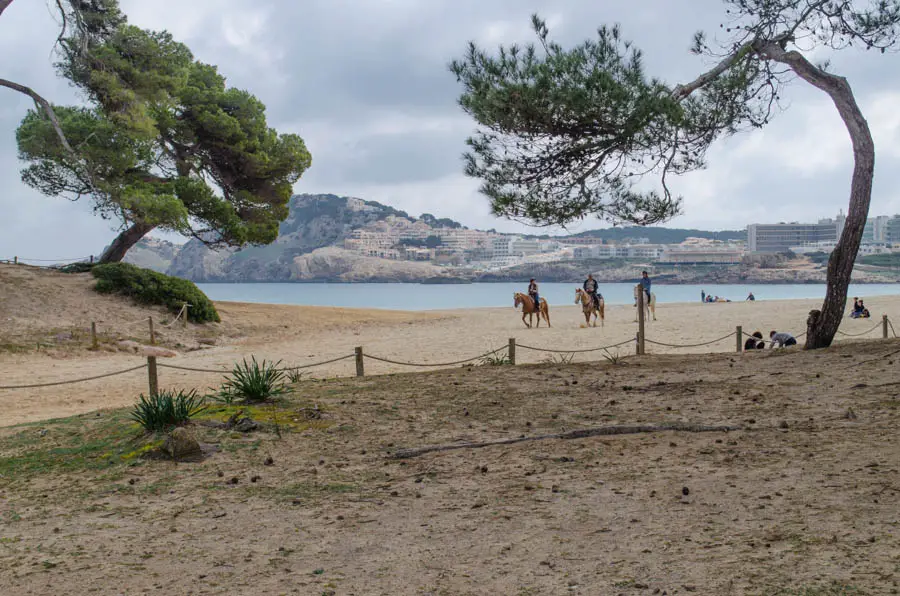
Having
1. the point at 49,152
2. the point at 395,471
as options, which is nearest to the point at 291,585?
the point at 395,471

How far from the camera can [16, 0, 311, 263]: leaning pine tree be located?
22078 mm

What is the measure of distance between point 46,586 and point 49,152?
25.5 m

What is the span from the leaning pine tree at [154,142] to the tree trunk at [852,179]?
18.5 m

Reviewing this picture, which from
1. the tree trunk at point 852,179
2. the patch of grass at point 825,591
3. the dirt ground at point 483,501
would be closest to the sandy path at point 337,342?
the dirt ground at point 483,501

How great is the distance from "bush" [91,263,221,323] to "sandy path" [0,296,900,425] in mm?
1671

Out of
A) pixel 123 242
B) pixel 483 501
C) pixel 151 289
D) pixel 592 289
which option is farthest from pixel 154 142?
pixel 483 501

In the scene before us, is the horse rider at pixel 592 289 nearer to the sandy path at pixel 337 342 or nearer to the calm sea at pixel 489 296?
the sandy path at pixel 337 342

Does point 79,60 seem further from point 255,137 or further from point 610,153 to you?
point 610,153

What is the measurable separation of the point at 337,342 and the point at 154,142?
11641mm

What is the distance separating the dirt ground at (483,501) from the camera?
404 cm

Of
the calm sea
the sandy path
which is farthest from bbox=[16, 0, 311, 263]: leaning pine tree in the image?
the calm sea

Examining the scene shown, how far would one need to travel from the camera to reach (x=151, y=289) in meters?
22.5

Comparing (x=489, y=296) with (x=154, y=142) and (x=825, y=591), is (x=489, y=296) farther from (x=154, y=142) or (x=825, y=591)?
(x=825, y=591)

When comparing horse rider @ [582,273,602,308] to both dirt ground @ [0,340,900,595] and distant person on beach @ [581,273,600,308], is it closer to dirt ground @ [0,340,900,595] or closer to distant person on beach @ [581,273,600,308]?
distant person on beach @ [581,273,600,308]
